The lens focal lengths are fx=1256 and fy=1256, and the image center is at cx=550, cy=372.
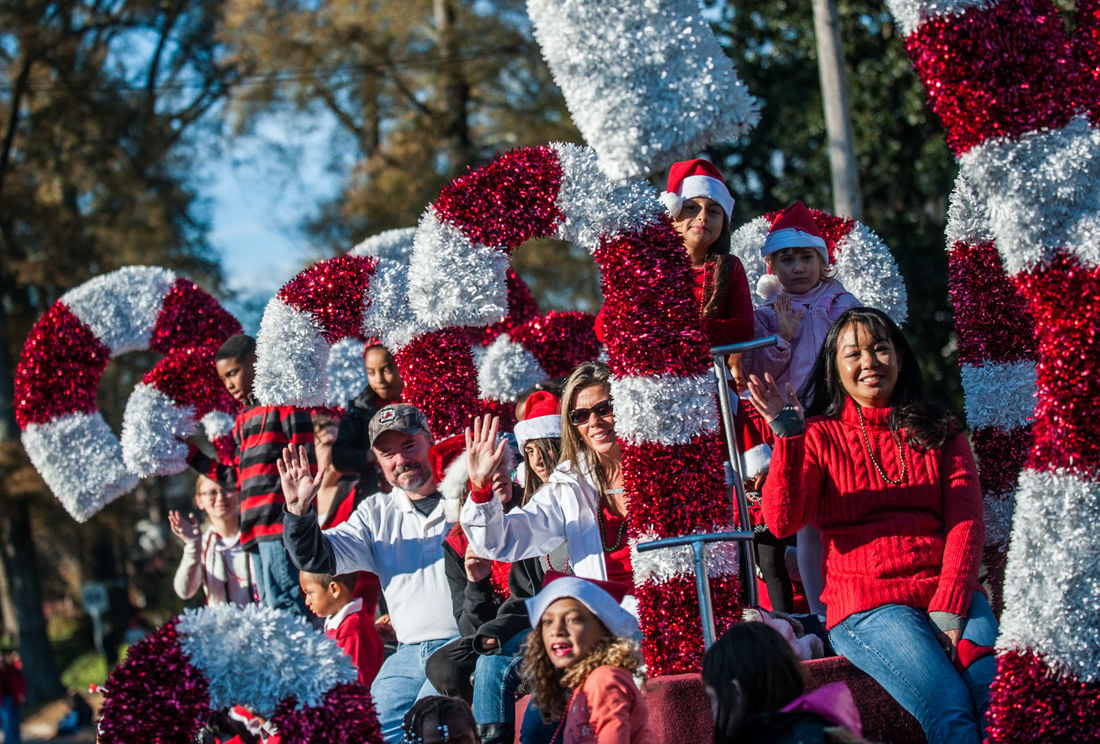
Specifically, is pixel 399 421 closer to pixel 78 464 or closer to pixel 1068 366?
pixel 1068 366

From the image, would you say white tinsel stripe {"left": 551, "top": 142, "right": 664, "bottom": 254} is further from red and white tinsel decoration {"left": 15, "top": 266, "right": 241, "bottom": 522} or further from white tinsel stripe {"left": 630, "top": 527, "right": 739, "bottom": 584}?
red and white tinsel decoration {"left": 15, "top": 266, "right": 241, "bottom": 522}

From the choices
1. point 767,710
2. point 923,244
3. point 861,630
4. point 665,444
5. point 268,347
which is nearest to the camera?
point 767,710

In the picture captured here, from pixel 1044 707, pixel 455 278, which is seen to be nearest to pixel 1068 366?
pixel 1044 707

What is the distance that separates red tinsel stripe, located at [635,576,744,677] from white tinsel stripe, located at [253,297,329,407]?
2231 mm

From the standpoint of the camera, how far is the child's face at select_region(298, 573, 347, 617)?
496 centimetres

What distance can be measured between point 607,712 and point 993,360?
236 cm

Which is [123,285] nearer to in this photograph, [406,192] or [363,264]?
[363,264]

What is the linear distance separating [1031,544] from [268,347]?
344 cm

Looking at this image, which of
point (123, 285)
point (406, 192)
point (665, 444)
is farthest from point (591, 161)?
point (406, 192)

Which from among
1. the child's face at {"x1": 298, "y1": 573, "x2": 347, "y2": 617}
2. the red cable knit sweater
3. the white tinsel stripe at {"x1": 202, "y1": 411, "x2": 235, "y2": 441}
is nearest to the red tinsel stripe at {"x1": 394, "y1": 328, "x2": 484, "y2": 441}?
the child's face at {"x1": 298, "y1": 573, "x2": 347, "y2": 617}

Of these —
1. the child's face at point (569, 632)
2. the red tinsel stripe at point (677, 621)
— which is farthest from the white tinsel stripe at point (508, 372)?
the child's face at point (569, 632)

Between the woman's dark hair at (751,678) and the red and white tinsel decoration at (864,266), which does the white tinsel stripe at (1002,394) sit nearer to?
the red and white tinsel decoration at (864,266)

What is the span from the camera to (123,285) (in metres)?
7.06

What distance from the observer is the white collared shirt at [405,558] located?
15.1ft
